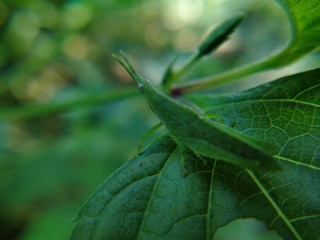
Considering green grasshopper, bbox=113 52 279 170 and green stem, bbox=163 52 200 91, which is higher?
green stem, bbox=163 52 200 91

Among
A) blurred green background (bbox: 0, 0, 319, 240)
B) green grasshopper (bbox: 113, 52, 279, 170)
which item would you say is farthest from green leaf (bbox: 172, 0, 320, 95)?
blurred green background (bbox: 0, 0, 319, 240)

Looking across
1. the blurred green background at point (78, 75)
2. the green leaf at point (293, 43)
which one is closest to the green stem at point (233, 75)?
the green leaf at point (293, 43)

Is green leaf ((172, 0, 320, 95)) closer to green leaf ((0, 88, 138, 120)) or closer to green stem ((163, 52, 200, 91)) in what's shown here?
green stem ((163, 52, 200, 91))

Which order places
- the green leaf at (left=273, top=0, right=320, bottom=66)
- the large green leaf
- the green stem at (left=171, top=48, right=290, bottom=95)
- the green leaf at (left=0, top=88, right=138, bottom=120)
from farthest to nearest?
the green leaf at (left=0, top=88, right=138, bottom=120) < the green stem at (left=171, top=48, right=290, bottom=95) < the green leaf at (left=273, top=0, right=320, bottom=66) < the large green leaf

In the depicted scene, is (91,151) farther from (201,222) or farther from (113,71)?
(201,222)

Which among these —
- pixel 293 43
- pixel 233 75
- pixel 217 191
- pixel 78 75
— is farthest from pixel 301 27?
pixel 78 75

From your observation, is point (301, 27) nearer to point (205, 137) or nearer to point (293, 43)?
point (293, 43)
